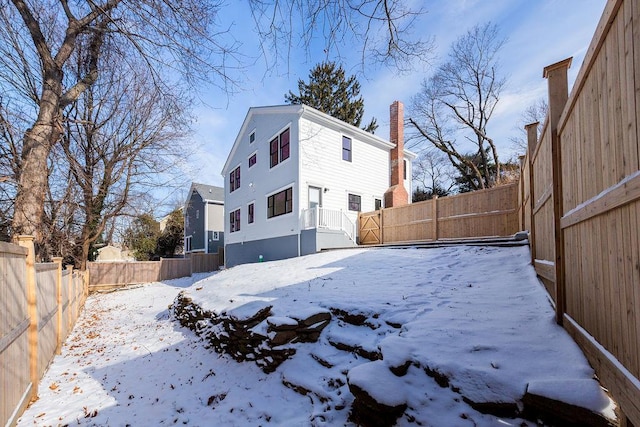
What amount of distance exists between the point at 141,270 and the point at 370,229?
43.4ft

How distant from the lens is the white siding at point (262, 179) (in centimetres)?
1297

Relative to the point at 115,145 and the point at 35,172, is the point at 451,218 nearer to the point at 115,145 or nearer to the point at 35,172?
the point at 35,172

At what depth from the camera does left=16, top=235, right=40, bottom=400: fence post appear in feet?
11.8

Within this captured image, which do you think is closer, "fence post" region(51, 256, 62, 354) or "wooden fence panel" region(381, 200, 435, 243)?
"fence post" region(51, 256, 62, 354)

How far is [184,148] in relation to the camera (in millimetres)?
14188

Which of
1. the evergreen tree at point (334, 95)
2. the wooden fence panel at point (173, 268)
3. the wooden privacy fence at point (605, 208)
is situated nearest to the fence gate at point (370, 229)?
the wooden privacy fence at point (605, 208)

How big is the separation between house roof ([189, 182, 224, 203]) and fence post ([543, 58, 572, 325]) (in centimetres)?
2452

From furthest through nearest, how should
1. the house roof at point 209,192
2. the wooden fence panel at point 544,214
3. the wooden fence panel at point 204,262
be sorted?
1. the house roof at point 209,192
2. the wooden fence panel at point 204,262
3. the wooden fence panel at point 544,214

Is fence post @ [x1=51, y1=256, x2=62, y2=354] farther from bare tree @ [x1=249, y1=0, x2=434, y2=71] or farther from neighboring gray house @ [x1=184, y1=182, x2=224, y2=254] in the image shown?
neighboring gray house @ [x1=184, y1=182, x2=224, y2=254]

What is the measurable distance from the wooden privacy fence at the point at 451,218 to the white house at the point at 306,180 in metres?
1.42

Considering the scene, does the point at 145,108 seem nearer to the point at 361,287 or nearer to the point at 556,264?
the point at 361,287

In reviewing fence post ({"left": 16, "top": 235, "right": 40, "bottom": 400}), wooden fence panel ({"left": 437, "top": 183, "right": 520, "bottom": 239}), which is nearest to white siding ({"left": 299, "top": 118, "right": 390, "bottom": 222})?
wooden fence panel ({"left": 437, "top": 183, "right": 520, "bottom": 239})

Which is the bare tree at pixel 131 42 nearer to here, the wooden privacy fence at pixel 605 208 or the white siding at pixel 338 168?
the wooden privacy fence at pixel 605 208

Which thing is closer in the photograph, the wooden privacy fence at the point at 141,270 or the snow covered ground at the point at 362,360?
the snow covered ground at the point at 362,360
